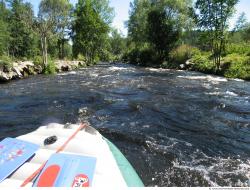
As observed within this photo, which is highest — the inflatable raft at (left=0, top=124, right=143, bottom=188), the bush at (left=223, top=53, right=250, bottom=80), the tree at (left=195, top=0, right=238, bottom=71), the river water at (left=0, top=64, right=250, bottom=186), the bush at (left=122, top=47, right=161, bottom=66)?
the tree at (left=195, top=0, right=238, bottom=71)

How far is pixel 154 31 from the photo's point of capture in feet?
108

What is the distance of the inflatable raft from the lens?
10.2 feet

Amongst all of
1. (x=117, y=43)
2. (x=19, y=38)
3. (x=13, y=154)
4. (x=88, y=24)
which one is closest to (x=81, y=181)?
(x=13, y=154)

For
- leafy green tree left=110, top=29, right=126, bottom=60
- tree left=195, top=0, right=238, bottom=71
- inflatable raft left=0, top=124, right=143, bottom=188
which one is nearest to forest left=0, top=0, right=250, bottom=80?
tree left=195, top=0, right=238, bottom=71

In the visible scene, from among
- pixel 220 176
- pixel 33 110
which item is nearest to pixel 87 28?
pixel 33 110

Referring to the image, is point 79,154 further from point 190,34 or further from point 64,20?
point 190,34

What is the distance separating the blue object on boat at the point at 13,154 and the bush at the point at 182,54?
84.4 feet

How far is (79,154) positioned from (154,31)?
102 ft

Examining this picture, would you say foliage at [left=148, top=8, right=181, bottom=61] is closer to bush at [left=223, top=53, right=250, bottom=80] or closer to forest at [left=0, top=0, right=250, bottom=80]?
forest at [left=0, top=0, right=250, bottom=80]

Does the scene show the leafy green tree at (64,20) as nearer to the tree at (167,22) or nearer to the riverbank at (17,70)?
the riverbank at (17,70)

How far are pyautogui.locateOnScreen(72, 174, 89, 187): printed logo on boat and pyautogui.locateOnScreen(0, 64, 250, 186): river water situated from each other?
1.88 meters

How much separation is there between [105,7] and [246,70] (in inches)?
1283

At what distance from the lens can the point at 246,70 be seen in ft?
58.5

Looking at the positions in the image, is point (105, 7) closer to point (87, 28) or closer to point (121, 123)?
point (87, 28)
